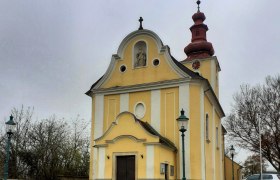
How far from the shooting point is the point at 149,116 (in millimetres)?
23766

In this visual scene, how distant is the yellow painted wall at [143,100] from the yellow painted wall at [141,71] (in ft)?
2.50

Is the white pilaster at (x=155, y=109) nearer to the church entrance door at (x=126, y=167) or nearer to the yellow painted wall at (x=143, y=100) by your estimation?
the yellow painted wall at (x=143, y=100)

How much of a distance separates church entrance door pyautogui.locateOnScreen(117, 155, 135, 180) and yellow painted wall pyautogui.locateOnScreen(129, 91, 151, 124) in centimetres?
346

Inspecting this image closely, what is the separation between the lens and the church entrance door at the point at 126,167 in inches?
819

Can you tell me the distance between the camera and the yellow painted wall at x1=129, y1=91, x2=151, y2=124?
2386 cm

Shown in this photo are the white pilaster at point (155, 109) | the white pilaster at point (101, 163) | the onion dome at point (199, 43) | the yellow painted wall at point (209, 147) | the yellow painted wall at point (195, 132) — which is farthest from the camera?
the onion dome at point (199, 43)

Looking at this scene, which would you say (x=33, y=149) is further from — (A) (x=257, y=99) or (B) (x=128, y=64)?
(A) (x=257, y=99)

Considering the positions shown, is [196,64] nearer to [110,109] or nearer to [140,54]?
[140,54]

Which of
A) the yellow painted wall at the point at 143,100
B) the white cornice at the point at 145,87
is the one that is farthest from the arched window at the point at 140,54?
the yellow painted wall at the point at 143,100

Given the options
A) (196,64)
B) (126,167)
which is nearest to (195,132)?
(126,167)

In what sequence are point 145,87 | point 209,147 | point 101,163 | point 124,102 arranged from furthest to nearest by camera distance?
point 209,147 < point 124,102 < point 145,87 < point 101,163

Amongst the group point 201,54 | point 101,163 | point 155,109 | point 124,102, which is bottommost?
point 101,163

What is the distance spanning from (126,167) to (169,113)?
440 cm

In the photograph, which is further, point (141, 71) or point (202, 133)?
point (141, 71)
